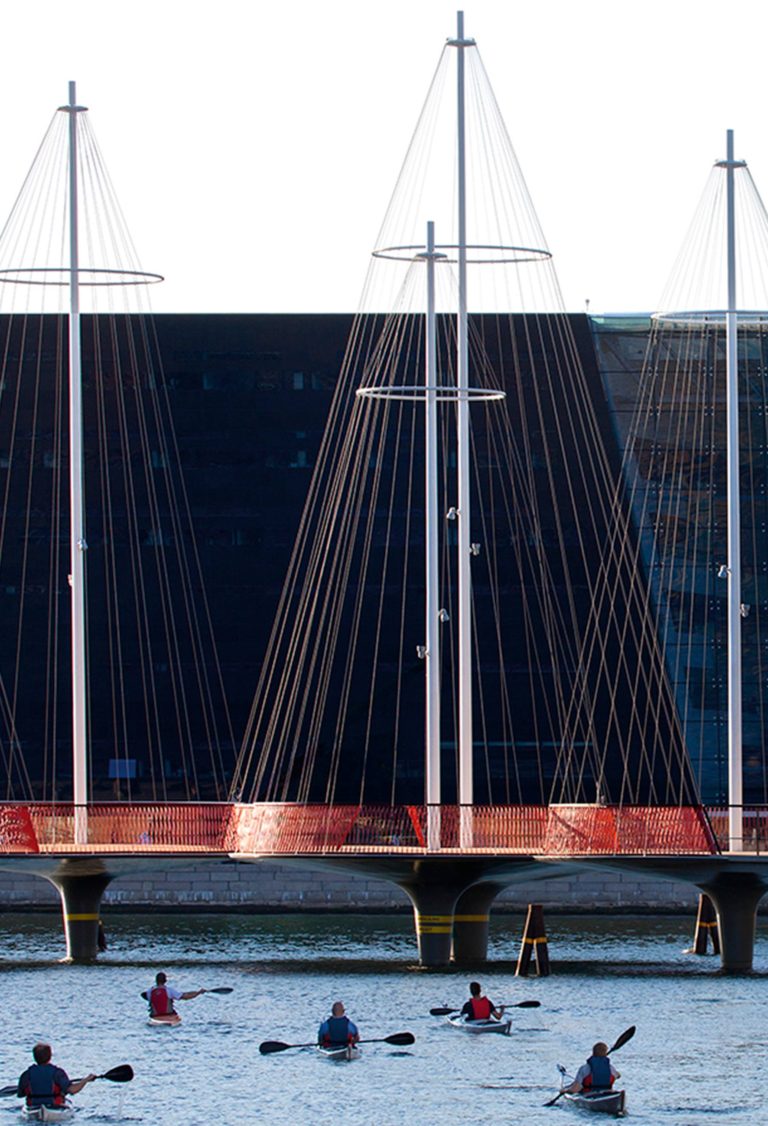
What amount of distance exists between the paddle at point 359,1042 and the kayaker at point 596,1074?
498 cm

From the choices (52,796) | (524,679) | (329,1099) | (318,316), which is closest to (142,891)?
(52,796)

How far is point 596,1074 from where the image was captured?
45031 millimetres

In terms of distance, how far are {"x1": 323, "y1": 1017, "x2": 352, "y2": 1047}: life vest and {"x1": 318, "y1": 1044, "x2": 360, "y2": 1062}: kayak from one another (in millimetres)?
92

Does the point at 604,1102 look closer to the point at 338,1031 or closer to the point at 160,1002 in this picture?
the point at 338,1031

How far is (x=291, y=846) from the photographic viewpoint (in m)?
58.8

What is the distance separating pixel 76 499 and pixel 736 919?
15.2 meters

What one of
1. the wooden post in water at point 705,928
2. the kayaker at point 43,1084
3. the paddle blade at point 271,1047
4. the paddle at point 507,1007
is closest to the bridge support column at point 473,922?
the wooden post in water at point 705,928

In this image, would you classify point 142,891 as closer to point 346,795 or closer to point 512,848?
point 346,795

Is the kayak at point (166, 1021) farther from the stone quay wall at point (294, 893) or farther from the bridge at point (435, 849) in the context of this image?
the stone quay wall at point (294, 893)

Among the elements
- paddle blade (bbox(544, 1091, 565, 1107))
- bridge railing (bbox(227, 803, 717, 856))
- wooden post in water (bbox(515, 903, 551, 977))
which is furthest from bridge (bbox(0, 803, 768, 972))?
paddle blade (bbox(544, 1091, 565, 1107))

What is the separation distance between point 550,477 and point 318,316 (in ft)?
27.9

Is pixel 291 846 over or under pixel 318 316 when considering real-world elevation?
under

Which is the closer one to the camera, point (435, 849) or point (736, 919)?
point (736, 919)

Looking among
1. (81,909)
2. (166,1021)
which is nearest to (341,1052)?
(166,1021)
